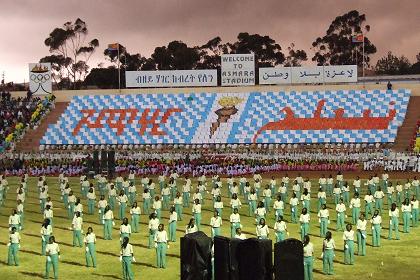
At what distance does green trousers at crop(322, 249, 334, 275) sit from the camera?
69.9ft

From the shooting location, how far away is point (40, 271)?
74.2 ft

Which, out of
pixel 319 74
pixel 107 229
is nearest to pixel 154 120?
pixel 319 74

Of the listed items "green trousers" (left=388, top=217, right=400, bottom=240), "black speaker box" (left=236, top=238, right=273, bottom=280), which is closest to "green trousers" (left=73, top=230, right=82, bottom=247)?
"green trousers" (left=388, top=217, right=400, bottom=240)

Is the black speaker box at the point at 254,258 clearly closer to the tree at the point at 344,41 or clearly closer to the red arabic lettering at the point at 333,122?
the red arabic lettering at the point at 333,122

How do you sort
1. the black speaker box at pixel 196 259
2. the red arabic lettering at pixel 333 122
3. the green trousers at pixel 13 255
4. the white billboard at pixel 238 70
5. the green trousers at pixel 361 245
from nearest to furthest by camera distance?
the black speaker box at pixel 196 259, the green trousers at pixel 13 255, the green trousers at pixel 361 245, the red arabic lettering at pixel 333 122, the white billboard at pixel 238 70

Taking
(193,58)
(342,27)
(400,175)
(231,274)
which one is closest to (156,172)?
(400,175)

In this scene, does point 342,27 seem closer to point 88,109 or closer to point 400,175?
point 88,109

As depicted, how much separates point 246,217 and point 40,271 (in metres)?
11.4

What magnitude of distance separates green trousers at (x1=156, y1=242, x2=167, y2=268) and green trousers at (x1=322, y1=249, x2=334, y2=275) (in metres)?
4.69

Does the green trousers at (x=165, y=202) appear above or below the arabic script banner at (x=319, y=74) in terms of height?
below

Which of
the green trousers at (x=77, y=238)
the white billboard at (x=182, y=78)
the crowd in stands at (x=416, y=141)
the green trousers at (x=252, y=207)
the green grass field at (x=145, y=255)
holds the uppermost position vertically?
the white billboard at (x=182, y=78)

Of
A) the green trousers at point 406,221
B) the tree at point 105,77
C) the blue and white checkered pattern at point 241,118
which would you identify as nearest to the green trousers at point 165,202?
the green trousers at point 406,221

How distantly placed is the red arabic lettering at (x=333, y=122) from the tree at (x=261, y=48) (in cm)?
4244

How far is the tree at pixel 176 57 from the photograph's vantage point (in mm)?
103375
